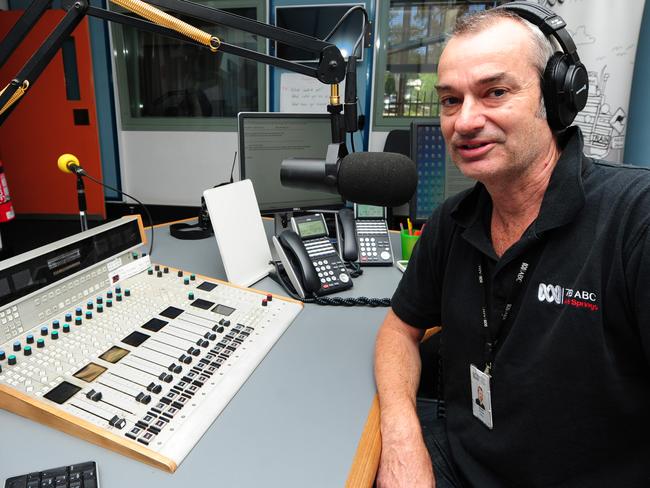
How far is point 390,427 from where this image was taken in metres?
0.77

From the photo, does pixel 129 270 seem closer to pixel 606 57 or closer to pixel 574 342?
pixel 574 342

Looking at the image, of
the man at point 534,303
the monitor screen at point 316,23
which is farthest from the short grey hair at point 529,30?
the monitor screen at point 316,23

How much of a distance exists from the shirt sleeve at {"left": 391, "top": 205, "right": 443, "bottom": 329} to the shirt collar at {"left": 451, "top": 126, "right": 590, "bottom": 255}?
0.09 metres

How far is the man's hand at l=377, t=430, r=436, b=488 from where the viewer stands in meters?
0.73

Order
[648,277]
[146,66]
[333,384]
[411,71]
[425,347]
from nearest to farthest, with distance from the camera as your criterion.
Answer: [648,277]
[333,384]
[425,347]
[411,71]
[146,66]

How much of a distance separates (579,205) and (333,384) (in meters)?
0.53

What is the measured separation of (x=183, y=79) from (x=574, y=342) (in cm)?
422

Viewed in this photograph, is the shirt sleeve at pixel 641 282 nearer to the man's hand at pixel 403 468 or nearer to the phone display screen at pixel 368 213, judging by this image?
the man's hand at pixel 403 468

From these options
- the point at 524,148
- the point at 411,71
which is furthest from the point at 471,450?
the point at 411,71

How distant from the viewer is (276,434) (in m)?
0.70

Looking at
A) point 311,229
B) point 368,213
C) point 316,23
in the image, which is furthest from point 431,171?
point 316,23

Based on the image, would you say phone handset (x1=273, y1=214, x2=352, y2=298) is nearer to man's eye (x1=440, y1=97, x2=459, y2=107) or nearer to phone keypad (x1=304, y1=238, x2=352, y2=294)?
phone keypad (x1=304, y1=238, x2=352, y2=294)

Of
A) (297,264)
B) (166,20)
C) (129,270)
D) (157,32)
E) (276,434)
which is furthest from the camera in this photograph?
(297,264)

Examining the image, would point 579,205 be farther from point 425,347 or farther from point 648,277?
point 425,347
